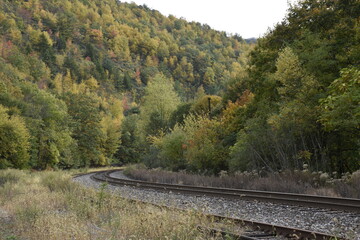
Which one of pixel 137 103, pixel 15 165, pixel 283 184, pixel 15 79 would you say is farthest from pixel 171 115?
pixel 137 103

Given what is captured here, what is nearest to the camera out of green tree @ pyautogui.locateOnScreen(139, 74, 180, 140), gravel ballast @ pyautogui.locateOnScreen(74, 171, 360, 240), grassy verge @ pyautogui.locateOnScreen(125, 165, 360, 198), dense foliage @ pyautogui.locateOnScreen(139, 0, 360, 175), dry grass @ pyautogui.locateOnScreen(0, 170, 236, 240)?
dry grass @ pyautogui.locateOnScreen(0, 170, 236, 240)

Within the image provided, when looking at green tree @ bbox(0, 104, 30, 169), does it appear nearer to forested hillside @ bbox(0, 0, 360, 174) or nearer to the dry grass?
forested hillside @ bbox(0, 0, 360, 174)

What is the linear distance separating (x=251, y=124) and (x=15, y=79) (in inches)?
1917

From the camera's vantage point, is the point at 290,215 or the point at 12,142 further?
the point at 12,142

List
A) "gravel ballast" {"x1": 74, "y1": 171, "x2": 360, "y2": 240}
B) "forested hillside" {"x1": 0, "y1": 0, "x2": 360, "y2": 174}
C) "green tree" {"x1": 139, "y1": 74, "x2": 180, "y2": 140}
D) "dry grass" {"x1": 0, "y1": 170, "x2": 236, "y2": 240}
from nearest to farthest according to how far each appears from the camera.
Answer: "dry grass" {"x1": 0, "y1": 170, "x2": 236, "y2": 240}
"gravel ballast" {"x1": 74, "y1": 171, "x2": 360, "y2": 240}
"forested hillside" {"x1": 0, "y1": 0, "x2": 360, "y2": 174}
"green tree" {"x1": 139, "y1": 74, "x2": 180, "y2": 140}

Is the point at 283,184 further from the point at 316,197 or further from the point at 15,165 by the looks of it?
the point at 15,165

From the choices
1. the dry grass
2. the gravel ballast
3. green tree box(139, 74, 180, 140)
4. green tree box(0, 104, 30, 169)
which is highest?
green tree box(139, 74, 180, 140)

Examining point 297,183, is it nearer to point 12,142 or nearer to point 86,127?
point 12,142

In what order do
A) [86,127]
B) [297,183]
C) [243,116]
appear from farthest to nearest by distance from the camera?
[86,127], [243,116], [297,183]

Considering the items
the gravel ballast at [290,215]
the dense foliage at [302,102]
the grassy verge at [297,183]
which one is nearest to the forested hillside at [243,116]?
the dense foliage at [302,102]

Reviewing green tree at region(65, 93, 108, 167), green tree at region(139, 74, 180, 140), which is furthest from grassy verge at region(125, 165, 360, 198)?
green tree at region(65, 93, 108, 167)

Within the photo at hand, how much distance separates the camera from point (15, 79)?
60.8m

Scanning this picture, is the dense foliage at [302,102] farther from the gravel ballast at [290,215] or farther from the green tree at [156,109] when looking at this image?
the green tree at [156,109]

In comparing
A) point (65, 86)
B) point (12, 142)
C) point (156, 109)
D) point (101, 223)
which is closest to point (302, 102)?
point (101, 223)
